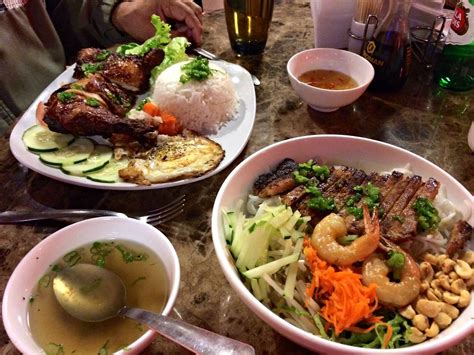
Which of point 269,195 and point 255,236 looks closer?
point 255,236

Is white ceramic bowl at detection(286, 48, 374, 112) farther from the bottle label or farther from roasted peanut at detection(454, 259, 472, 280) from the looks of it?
roasted peanut at detection(454, 259, 472, 280)

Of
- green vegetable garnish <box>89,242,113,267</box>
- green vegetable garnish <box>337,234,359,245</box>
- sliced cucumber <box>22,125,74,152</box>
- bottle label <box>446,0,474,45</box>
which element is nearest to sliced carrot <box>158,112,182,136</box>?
sliced cucumber <box>22,125,74,152</box>

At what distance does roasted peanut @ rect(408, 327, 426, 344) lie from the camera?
95cm

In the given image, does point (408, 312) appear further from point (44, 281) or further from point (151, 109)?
point (151, 109)

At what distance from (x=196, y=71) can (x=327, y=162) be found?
1013mm

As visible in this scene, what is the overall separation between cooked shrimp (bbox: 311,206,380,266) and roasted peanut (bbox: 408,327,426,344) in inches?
8.4

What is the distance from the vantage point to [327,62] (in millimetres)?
2182

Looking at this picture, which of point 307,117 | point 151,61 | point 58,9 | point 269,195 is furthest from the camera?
point 58,9

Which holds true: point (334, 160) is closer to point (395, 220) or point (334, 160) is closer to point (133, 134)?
point (395, 220)

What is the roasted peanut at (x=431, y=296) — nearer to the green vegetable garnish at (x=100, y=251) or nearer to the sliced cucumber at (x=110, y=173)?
the green vegetable garnish at (x=100, y=251)

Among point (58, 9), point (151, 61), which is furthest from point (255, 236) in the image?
point (58, 9)

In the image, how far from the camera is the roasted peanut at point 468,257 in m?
1.11

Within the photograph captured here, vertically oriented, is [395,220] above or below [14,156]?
above

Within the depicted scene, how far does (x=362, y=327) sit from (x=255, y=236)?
1.20 ft
